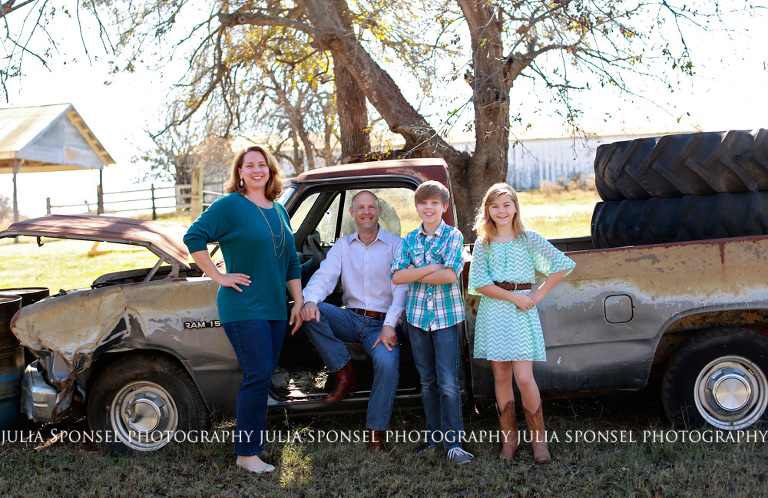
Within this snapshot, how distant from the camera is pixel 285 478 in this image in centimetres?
360

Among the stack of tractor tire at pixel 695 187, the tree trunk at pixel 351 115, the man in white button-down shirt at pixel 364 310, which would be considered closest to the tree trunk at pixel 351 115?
the tree trunk at pixel 351 115

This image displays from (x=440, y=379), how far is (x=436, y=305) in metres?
0.44

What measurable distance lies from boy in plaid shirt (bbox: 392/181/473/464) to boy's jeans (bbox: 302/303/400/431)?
185mm

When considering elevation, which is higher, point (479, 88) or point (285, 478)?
point (479, 88)

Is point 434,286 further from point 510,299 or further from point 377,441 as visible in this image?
→ point 377,441

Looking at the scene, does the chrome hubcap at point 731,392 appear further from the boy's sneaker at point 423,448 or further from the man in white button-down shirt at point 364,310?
the man in white button-down shirt at point 364,310

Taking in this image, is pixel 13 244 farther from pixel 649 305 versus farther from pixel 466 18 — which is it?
pixel 649 305

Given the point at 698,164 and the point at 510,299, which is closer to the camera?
the point at 510,299

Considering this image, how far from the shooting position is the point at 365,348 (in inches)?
154

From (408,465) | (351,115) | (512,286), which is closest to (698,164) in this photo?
(512,286)

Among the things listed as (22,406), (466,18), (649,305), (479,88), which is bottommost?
(22,406)

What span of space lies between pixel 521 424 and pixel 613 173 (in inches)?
71.3

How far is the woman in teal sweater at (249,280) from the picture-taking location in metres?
3.55

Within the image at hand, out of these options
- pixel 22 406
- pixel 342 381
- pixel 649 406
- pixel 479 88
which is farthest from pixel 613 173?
pixel 22 406
